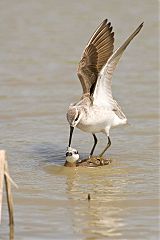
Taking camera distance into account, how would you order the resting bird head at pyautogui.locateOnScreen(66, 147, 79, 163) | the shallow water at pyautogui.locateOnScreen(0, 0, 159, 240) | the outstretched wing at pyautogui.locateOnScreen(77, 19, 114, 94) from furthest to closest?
the outstretched wing at pyautogui.locateOnScreen(77, 19, 114, 94) → the resting bird head at pyautogui.locateOnScreen(66, 147, 79, 163) → the shallow water at pyautogui.locateOnScreen(0, 0, 159, 240)

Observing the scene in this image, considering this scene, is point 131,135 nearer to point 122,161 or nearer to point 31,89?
point 122,161

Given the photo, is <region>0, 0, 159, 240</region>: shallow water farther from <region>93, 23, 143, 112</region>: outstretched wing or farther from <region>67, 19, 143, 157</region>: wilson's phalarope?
<region>93, 23, 143, 112</region>: outstretched wing

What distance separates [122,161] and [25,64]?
15.3 ft

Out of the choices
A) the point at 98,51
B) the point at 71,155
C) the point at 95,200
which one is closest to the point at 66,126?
the point at 98,51

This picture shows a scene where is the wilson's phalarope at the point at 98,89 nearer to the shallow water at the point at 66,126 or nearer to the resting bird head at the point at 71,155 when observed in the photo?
the resting bird head at the point at 71,155

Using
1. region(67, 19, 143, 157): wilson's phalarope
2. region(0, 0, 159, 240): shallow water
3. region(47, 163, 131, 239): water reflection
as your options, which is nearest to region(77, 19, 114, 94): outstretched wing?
region(67, 19, 143, 157): wilson's phalarope

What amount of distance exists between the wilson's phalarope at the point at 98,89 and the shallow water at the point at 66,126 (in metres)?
0.46

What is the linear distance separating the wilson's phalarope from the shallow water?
46 cm

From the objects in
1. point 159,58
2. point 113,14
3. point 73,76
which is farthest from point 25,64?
point 113,14

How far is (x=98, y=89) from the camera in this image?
924 cm

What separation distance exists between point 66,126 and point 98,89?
1.44 m

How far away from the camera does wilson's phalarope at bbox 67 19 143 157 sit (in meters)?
8.99

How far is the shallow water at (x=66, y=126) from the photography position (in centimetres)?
719

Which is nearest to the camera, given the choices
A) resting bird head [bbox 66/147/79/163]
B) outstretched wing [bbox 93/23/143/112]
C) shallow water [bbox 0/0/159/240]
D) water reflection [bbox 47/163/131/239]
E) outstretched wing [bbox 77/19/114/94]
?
water reflection [bbox 47/163/131/239]
